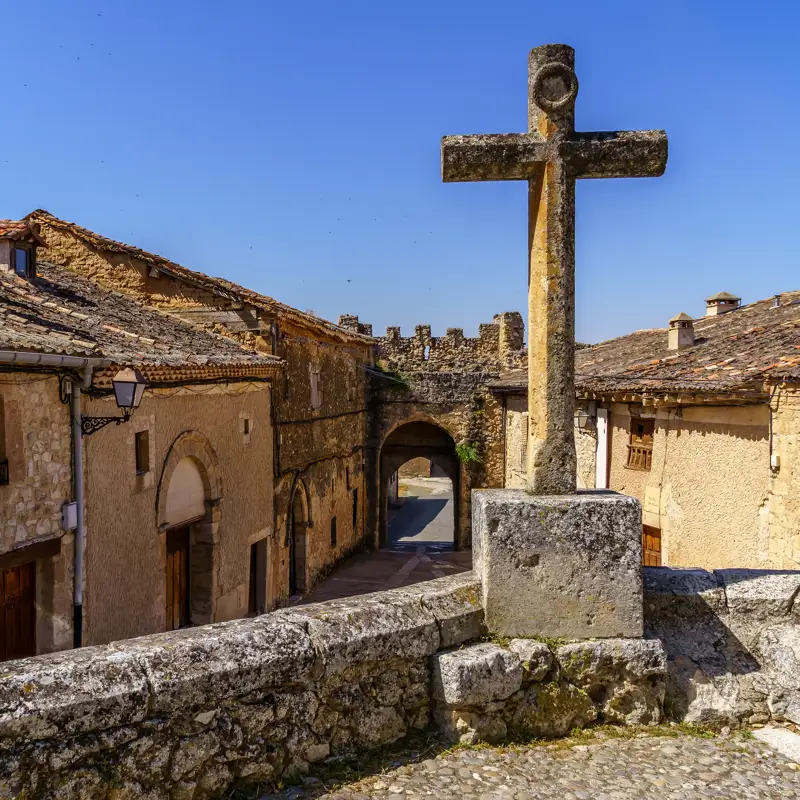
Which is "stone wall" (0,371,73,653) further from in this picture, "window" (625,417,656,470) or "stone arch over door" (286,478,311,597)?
"window" (625,417,656,470)

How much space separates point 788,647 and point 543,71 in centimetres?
301

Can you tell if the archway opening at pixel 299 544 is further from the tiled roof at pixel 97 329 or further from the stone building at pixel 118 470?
the tiled roof at pixel 97 329

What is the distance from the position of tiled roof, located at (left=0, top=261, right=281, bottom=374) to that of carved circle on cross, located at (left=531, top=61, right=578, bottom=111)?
4.61 meters

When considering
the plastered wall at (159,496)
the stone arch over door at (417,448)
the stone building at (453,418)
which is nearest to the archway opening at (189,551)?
the plastered wall at (159,496)

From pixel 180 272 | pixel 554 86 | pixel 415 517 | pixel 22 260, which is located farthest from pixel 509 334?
pixel 554 86

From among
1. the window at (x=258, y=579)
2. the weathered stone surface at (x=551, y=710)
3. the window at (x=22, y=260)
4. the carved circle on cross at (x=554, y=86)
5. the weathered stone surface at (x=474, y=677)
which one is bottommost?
the window at (x=258, y=579)

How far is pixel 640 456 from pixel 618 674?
8628 mm

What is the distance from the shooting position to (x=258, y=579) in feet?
40.8

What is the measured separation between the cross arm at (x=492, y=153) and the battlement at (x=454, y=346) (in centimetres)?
1890

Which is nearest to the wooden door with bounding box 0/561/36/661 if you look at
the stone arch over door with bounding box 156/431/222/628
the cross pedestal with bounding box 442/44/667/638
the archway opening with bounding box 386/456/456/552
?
the stone arch over door with bounding box 156/431/222/628

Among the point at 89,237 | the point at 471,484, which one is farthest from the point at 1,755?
the point at 471,484

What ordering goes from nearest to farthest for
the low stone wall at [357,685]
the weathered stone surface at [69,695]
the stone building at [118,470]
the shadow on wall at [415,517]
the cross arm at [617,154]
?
the weathered stone surface at [69,695] → the low stone wall at [357,685] → the cross arm at [617,154] → the stone building at [118,470] → the shadow on wall at [415,517]

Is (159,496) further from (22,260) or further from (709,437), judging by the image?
(709,437)

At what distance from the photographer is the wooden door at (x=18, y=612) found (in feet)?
21.7
